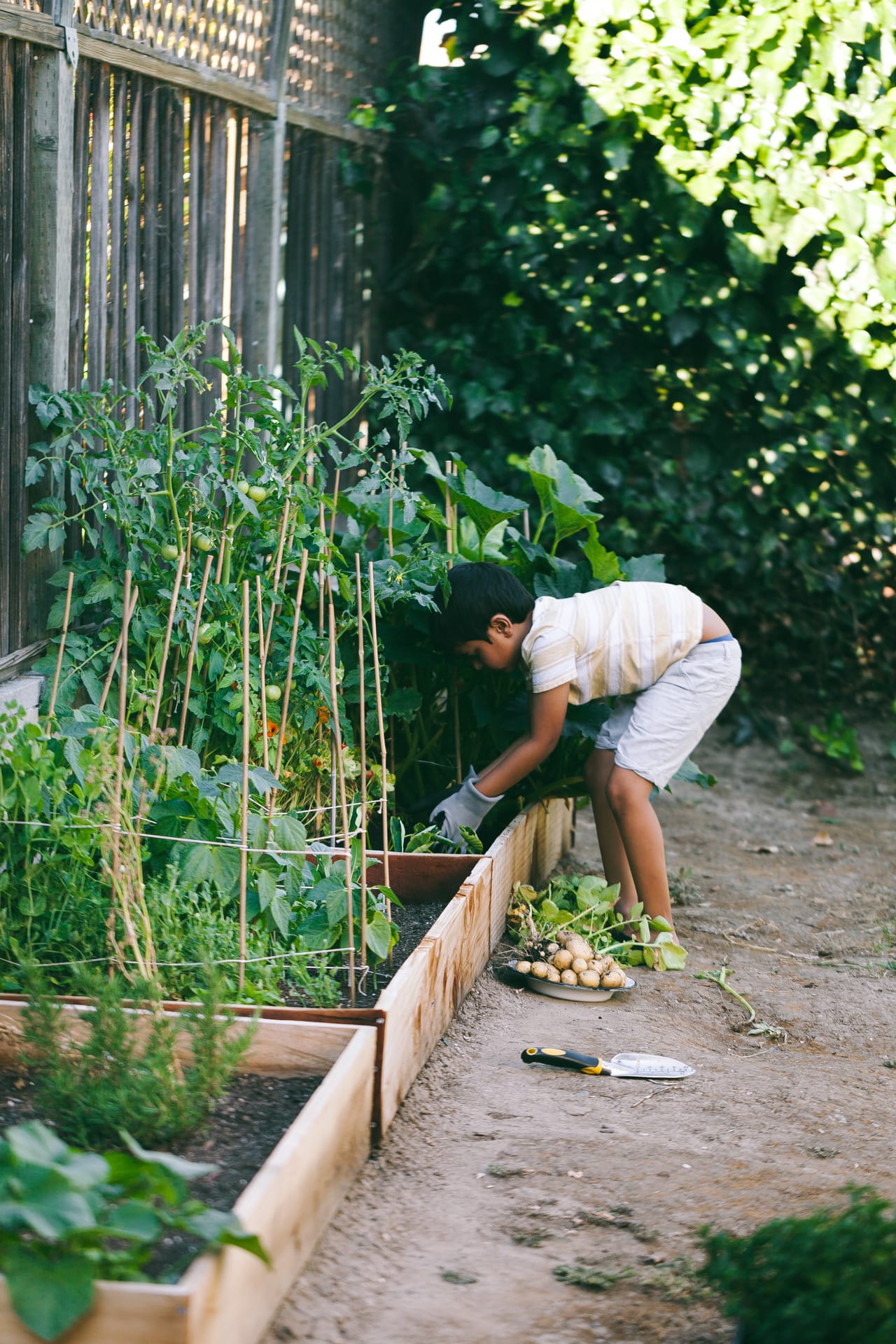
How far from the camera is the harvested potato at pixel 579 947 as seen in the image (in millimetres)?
3203

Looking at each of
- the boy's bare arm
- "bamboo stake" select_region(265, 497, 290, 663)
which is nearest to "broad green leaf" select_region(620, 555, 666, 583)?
the boy's bare arm

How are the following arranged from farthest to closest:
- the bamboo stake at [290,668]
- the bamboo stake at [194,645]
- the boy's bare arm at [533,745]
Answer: the boy's bare arm at [533,745], the bamboo stake at [290,668], the bamboo stake at [194,645]

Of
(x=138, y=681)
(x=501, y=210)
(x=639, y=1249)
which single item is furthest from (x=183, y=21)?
(x=639, y=1249)

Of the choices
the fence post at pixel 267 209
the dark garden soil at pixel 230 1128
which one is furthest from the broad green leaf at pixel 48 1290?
the fence post at pixel 267 209

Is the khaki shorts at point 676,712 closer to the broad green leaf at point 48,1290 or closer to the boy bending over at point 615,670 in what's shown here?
the boy bending over at point 615,670

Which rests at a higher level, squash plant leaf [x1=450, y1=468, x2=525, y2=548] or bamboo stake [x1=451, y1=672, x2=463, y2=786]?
squash plant leaf [x1=450, y1=468, x2=525, y2=548]

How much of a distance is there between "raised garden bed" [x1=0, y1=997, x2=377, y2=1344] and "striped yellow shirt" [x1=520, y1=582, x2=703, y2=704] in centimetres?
142

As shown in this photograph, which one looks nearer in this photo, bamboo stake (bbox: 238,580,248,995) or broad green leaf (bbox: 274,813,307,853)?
bamboo stake (bbox: 238,580,248,995)

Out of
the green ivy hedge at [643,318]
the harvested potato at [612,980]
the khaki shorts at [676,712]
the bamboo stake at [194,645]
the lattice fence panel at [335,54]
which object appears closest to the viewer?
the bamboo stake at [194,645]

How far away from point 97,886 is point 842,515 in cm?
415

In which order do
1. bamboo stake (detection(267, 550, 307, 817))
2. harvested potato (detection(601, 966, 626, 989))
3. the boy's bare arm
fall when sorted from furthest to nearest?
the boy's bare arm
harvested potato (detection(601, 966, 626, 989))
bamboo stake (detection(267, 550, 307, 817))

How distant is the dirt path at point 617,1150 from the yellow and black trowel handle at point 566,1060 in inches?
1.3

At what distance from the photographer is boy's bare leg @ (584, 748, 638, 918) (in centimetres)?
379

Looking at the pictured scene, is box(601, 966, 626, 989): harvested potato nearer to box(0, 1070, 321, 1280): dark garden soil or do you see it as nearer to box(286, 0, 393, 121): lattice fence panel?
box(0, 1070, 321, 1280): dark garden soil
